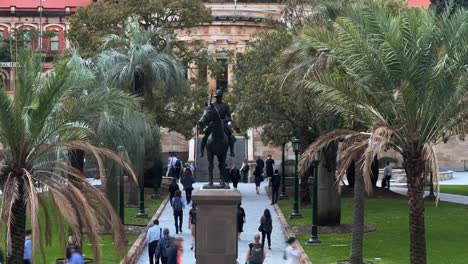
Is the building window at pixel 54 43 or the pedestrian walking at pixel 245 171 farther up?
the building window at pixel 54 43

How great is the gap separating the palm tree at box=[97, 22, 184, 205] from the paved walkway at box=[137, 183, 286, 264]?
2694 millimetres

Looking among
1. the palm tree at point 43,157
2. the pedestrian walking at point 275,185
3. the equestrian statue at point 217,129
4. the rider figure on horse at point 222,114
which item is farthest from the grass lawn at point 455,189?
the palm tree at point 43,157

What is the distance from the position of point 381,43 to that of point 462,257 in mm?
7779

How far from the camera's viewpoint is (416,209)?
19.5 metres

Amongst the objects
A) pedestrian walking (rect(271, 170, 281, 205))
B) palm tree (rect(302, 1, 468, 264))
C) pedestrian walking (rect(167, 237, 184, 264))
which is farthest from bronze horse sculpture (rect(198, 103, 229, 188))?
pedestrian walking (rect(271, 170, 281, 205))

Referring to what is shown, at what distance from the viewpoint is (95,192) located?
1717 centimetres

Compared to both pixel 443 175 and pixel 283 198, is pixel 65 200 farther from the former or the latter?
pixel 443 175

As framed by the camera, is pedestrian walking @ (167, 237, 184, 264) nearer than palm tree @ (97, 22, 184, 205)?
Yes

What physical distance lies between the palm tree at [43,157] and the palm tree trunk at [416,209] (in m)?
6.14

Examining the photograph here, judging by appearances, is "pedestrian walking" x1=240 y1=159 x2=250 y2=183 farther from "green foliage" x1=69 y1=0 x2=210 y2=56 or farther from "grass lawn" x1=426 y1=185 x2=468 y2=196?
"grass lawn" x1=426 y1=185 x2=468 y2=196

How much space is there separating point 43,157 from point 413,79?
7.62m

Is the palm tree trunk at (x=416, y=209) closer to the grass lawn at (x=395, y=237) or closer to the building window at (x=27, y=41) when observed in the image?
the grass lawn at (x=395, y=237)

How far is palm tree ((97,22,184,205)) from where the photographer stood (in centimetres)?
3291

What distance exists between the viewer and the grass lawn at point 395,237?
81.8 ft
